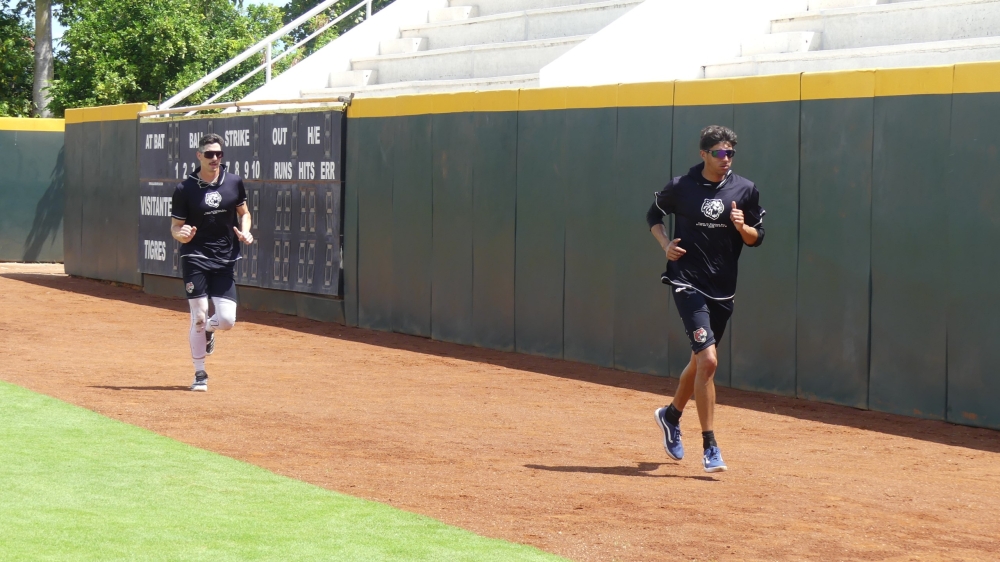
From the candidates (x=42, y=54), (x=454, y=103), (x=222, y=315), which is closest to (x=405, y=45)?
(x=454, y=103)

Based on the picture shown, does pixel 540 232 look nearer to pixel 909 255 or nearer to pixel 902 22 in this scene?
pixel 909 255

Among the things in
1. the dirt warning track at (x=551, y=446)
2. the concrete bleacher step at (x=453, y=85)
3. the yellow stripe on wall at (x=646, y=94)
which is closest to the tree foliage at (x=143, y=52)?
the concrete bleacher step at (x=453, y=85)

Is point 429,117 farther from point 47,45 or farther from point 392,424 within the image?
point 47,45

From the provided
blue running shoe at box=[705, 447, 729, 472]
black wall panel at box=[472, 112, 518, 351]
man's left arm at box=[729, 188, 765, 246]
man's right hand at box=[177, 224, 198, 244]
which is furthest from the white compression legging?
man's left arm at box=[729, 188, 765, 246]

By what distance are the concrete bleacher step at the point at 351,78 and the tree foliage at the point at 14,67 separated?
51.9 feet

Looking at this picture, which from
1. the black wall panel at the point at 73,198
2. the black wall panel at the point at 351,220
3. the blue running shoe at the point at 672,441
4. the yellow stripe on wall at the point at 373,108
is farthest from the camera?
the black wall panel at the point at 73,198

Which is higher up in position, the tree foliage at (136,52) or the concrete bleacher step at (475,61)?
the tree foliage at (136,52)

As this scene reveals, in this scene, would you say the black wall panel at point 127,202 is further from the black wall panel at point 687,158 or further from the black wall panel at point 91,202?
the black wall panel at point 687,158

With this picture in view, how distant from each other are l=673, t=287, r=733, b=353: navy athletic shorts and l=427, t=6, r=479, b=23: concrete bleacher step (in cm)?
1538

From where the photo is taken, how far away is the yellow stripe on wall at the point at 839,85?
10312 millimetres

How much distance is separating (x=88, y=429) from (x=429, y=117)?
7.44 meters

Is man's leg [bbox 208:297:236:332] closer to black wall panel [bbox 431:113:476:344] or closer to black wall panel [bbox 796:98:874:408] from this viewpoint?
black wall panel [bbox 431:113:476:344]

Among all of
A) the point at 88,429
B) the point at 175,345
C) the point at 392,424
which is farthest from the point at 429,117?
the point at 88,429

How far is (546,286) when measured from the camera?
13.5 metres
